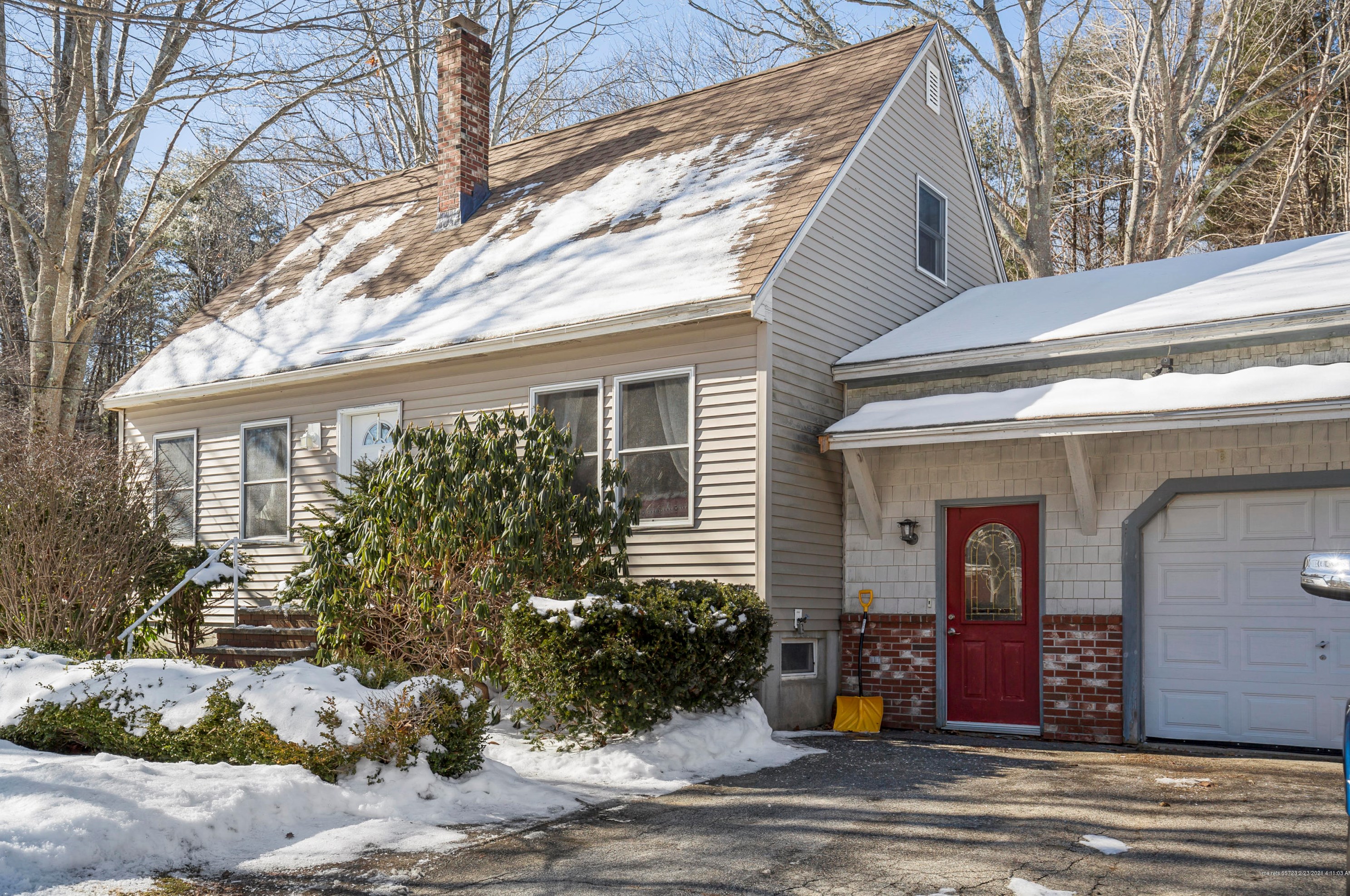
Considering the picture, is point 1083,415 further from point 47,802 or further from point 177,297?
point 177,297

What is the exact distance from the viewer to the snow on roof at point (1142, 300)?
9602 millimetres

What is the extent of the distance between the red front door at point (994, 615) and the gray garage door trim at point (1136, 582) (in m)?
0.74

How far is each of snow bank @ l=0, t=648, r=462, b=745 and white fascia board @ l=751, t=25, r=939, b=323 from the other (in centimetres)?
427

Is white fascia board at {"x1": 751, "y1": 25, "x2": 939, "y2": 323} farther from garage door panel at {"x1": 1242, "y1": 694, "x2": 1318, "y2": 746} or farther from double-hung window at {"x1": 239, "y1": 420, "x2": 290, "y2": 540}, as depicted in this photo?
double-hung window at {"x1": 239, "y1": 420, "x2": 290, "y2": 540}

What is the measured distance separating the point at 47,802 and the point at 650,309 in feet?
20.3

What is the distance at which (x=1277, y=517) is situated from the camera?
920cm

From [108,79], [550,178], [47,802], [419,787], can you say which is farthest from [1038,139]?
[47,802]

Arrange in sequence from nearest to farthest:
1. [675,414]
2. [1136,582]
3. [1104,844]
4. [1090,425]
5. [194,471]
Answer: [1104,844] < [1090,425] < [1136,582] < [675,414] < [194,471]

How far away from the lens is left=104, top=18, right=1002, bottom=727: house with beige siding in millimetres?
10250

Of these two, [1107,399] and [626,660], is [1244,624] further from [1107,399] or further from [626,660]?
[626,660]

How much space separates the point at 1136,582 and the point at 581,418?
529 cm

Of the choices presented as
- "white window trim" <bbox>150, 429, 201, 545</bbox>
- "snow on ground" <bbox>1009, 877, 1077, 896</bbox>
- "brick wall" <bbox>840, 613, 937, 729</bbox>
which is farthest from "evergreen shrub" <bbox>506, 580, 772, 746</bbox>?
"white window trim" <bbox>150, 429, 201, 545</bbox>

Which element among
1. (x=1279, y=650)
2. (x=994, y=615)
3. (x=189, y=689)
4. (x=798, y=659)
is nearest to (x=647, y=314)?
(x=798, y=659)

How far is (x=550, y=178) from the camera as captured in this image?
14617mm
